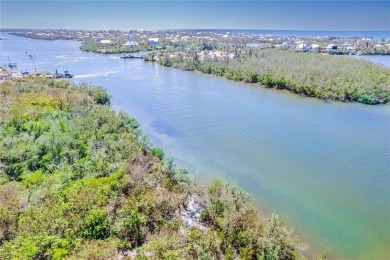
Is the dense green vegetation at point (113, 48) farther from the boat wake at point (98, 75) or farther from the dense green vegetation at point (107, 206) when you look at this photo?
the dense green vegetation at point (107, 206)

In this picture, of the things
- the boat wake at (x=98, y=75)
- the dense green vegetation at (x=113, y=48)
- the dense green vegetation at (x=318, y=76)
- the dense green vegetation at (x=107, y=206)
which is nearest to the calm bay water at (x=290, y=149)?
the dense green vegetation at (x=318, y=76)

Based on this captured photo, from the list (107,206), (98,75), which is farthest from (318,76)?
(98,75)

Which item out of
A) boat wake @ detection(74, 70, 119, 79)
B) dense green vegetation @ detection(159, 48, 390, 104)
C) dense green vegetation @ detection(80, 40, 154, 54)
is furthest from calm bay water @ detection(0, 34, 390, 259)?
dense green vegetation @ detection(80, 40, 154, 54)

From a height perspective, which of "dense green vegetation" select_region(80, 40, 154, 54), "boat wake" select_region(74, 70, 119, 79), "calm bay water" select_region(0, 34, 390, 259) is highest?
"dense green vegetation" select_region(80, 40, 154, 54)

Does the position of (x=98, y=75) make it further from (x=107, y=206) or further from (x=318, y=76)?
(x=107, y=206)

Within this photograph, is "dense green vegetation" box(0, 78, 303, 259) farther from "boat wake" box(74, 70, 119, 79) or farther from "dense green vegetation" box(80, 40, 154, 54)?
"dense green vegetation" box(80, 40, 154, 54)

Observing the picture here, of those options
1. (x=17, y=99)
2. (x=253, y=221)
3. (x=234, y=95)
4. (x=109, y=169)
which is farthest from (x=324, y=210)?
(x=17, y=99)

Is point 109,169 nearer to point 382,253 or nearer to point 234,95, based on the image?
point 382,253
